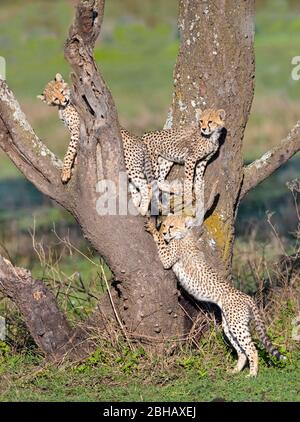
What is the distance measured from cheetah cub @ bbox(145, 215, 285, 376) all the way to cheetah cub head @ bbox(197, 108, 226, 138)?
2.13 ft

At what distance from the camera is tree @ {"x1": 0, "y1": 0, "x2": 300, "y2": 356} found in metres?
7.57

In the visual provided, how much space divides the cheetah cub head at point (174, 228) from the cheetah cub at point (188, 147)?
15 cm

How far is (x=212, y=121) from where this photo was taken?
305 inches

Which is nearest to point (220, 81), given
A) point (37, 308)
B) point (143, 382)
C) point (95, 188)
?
point (95, 188)

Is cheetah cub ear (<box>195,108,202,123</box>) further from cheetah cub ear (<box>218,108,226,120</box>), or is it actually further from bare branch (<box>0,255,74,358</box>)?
bare branch (<box>0,255,74,358</box>)

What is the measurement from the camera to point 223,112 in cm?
777

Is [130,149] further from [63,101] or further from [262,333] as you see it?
[262,333]

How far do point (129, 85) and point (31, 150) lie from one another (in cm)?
1945

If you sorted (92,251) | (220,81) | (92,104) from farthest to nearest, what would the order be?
(92,251), (220,81), (92,104)

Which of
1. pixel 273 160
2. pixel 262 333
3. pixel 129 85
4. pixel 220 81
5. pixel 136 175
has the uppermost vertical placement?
pixel 129 85

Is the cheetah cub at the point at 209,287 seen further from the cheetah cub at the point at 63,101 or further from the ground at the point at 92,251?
the cheetah cub at the point at 63,101

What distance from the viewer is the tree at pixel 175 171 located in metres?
7.57
